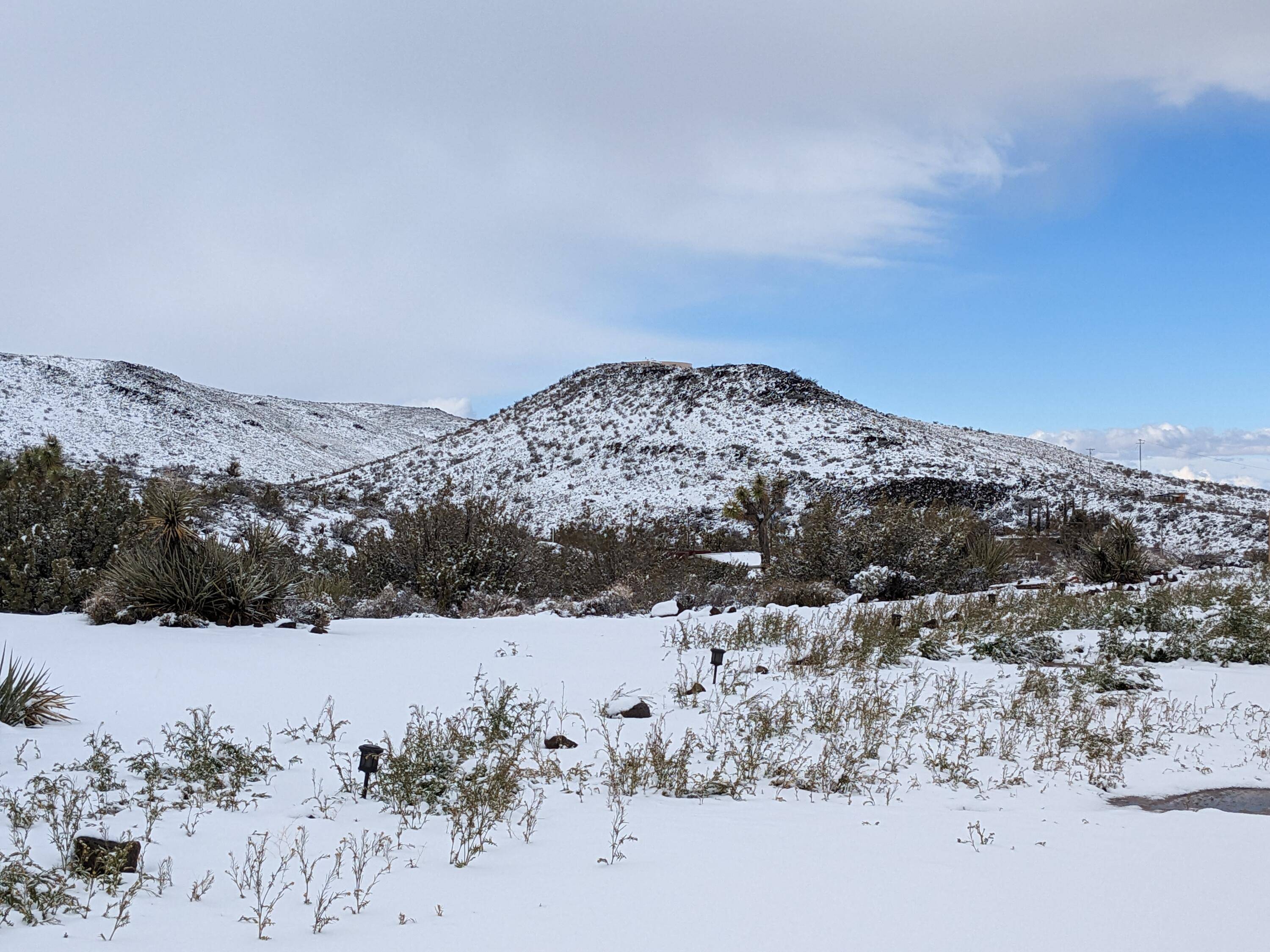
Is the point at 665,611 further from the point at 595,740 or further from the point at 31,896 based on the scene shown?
the point at 31,896

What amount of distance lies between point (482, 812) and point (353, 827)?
2.07 ft

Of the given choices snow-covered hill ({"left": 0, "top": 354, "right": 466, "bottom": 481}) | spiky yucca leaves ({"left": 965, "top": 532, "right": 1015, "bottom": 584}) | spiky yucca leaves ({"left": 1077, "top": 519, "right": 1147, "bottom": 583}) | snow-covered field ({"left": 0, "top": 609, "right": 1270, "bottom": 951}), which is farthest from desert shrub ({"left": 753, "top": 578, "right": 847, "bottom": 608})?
snow-covered hill ({"left": 0, "top": 354, "right": 466, "bottom": 481})

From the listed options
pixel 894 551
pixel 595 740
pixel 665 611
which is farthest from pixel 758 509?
pixel 595 740

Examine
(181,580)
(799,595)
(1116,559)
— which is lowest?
(799,595)

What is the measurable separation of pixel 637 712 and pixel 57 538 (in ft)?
30.9

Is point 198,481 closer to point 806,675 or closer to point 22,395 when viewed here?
point 22,395

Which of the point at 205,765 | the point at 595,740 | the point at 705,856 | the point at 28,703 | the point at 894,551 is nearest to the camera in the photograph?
the point at 705,856

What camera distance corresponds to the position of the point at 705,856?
3.91 m

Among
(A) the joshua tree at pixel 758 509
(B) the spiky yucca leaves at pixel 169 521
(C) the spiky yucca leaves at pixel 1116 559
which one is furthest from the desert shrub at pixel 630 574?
(C) the spiky yucca leaves at pixel 1116 559

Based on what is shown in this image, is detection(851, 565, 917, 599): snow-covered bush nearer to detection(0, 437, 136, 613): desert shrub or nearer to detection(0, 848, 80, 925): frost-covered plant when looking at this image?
detection(0, 437, 136, 613): desert shrub

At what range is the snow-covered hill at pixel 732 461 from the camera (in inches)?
1471

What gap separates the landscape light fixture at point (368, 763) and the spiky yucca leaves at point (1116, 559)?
16011mm

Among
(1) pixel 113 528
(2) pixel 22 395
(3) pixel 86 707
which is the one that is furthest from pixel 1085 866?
(2) pixel 22 395

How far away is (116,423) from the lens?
1880 inches
